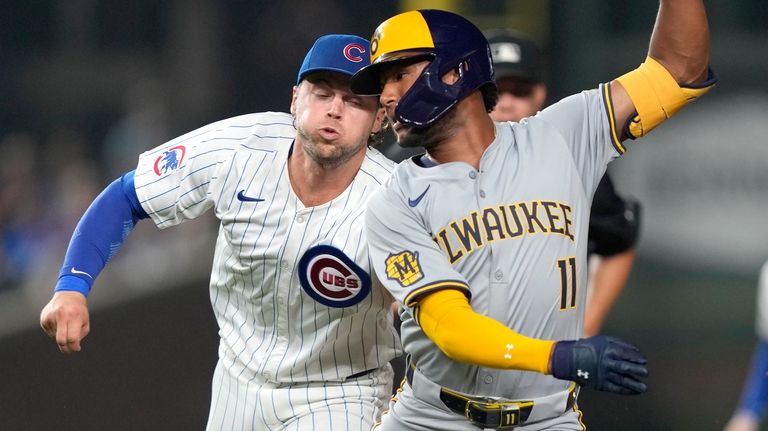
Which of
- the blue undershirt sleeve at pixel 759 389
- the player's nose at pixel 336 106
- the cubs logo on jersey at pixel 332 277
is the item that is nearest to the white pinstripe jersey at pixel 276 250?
the cubs logo on jersey at pixel 332 277

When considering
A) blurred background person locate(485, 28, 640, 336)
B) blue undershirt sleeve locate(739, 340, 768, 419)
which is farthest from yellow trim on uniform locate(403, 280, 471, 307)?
blurred background person locate(485, 28, 640, 336)

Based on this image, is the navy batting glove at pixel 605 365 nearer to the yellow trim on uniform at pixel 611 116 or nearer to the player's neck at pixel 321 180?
the yellow trim on uniform at pixel 611 116

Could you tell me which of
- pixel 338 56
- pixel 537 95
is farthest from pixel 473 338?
pixel 537 95

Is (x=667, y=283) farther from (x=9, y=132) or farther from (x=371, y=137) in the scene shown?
(x=9, y=132)

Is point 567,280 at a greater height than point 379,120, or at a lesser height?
lesser

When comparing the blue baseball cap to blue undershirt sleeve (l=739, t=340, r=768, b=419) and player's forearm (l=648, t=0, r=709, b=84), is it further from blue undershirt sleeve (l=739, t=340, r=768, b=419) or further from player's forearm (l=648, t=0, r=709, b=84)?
blue undershirt sleeve (l=739, t=340, r=768, b=419)

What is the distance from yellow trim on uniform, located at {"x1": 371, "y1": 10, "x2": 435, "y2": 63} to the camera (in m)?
2.65

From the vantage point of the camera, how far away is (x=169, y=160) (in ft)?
10.8

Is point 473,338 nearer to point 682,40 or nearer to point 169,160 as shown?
point 682,40

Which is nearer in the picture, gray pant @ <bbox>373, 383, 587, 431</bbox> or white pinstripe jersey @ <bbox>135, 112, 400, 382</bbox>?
gray pant @ <bbox>373, 383, 587, 431</bbox>

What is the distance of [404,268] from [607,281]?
200 cm

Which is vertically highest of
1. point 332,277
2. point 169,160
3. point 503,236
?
point 169,160

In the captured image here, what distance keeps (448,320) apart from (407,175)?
397mm

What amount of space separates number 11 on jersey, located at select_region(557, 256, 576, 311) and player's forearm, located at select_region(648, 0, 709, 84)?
45cm
